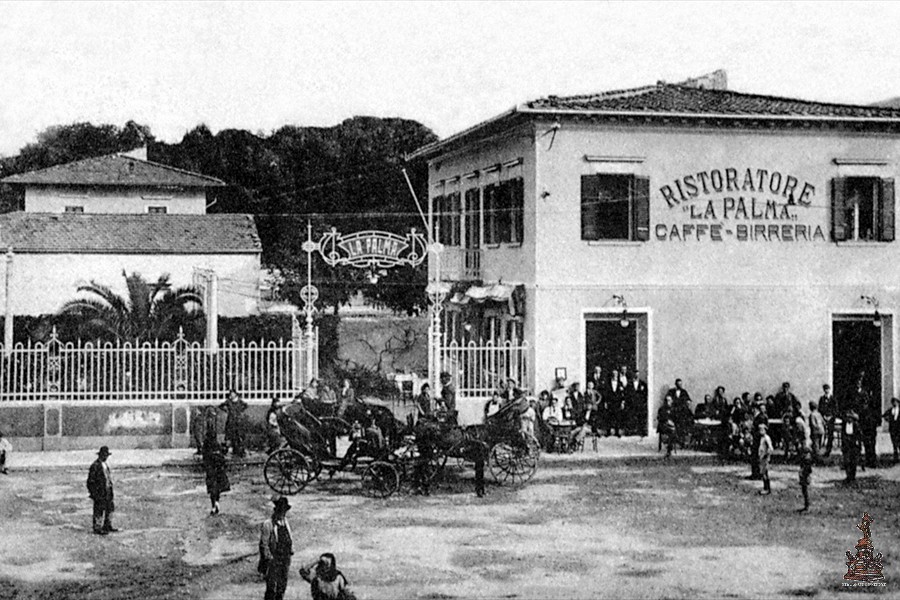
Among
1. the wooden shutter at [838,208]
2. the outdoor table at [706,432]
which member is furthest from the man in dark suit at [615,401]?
the wooden shutter at [838,208]

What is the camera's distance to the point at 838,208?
22.8m

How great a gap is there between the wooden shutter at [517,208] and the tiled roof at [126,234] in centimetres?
1532

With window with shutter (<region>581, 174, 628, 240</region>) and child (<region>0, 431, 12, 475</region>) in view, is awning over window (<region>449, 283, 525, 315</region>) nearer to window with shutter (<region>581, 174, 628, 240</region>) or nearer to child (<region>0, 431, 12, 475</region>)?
window with shutter (<region>581, 174, 628, 240</region>)

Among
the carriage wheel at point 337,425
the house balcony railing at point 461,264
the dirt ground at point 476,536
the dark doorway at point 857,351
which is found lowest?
the dirt ground at point 476,536

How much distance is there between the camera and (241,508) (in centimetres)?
1493

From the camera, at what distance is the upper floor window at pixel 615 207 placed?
71.9 feet

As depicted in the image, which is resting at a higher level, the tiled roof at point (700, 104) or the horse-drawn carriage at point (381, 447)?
the tiled roof at point (700, 104)

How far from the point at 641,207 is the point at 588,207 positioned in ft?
3.54

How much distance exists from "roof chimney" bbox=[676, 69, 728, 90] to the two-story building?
168 inches

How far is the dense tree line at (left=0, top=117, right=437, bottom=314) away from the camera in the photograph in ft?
156

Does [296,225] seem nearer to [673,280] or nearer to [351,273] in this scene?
[351,273]

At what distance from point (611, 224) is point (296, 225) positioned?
2721 cm

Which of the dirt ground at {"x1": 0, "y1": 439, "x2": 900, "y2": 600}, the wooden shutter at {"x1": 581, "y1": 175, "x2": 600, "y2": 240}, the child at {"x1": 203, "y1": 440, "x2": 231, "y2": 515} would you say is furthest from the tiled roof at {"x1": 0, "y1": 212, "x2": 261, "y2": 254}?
the child at {"x1": 203, "y1": 440, "x2": 231, "y2": 515}

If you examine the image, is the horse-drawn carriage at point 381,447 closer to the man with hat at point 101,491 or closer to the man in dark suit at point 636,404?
the man with hat at point 101,491
